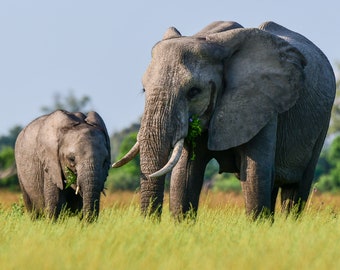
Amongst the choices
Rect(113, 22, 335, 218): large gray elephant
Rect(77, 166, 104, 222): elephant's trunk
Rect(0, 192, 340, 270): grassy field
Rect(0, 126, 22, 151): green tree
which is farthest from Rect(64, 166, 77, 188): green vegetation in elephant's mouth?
Rect(0, 126, 22, 151): green tree

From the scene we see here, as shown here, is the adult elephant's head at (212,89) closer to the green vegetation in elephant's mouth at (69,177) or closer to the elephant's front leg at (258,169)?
the elephant's front leg at (258,169)

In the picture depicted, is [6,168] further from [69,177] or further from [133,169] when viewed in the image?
[69,177]

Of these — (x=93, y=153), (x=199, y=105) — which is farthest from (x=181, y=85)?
(x=93, y=153)

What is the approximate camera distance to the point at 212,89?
10.1 m

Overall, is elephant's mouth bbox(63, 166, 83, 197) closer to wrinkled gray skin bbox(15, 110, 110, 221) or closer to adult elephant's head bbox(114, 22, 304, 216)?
wrinkled gray skin bbox(15, 110, 110, 221)

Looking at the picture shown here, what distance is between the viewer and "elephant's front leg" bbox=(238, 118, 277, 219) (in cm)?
1038

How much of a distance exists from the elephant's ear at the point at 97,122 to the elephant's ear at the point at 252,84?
9.96ft

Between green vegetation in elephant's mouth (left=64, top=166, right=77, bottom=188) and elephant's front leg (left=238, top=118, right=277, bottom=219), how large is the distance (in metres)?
3.07

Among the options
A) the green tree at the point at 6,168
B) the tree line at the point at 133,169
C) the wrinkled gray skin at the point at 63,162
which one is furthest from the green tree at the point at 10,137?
the wrinkled gray skin at the point at 63,162

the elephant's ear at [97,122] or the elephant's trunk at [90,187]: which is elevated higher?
the elephant's ear at [97,122]

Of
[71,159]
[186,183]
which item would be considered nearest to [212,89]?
[186,183]

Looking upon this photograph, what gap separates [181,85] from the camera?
385 inches

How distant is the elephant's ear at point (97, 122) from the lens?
13.0m

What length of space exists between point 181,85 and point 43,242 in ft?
7.82
